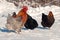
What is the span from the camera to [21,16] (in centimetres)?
1132

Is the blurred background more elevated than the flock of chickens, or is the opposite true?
the blurred background

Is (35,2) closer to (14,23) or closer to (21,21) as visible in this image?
(21,21)

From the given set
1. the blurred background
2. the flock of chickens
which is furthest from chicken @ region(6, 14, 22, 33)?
the blurred background

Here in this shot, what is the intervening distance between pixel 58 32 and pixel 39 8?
7.05 meters

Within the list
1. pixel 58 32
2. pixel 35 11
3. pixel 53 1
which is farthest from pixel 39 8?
pixel 58 32

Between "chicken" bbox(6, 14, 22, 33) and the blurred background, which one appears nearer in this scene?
"chicken" bbox(6, 14, 22, 33)

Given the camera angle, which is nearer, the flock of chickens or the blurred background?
the flock of chickens

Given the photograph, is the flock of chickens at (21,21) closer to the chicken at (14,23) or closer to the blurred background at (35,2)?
the chicken at (14,23)

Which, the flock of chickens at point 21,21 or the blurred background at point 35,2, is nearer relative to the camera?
the flock of chickens at point 21,21

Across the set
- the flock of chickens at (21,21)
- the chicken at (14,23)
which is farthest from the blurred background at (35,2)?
the chicken at (14,23)

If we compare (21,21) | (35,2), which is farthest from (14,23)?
(35,2)

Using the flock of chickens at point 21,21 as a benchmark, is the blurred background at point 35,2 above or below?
above

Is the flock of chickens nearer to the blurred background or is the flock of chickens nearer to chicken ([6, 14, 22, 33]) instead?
chicken ([6, 14, 22, 33])

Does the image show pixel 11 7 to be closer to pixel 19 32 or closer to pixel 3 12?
pixel 3 12
